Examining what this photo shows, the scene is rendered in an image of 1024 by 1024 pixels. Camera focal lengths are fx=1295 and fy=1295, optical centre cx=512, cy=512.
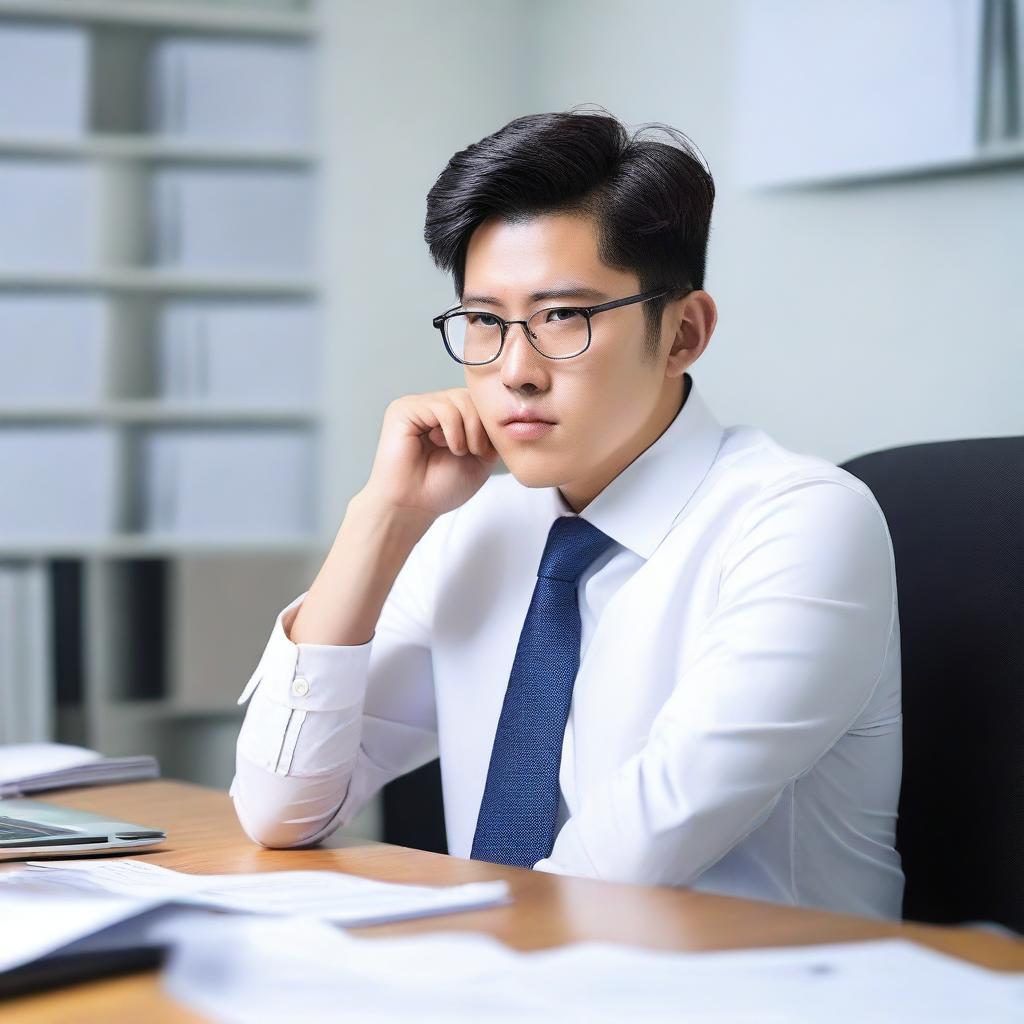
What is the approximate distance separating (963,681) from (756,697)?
36cm

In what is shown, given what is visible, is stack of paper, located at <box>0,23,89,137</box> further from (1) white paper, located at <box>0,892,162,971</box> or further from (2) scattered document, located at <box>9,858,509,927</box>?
(1) white paper, located at <box>0,892,162,971</box>

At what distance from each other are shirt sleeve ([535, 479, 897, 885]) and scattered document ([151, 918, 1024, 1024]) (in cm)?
34

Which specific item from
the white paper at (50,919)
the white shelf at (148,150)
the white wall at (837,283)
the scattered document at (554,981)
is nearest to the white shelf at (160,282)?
the white shelf at (148,150)

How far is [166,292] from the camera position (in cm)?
303

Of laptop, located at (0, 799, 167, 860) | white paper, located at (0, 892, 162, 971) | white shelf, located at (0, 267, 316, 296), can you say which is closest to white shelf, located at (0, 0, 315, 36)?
white shelf, located at (0, 267, 316, 296)

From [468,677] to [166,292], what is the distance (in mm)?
1900

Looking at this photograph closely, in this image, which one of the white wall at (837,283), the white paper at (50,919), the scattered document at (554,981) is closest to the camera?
the scattered document at (554,981)

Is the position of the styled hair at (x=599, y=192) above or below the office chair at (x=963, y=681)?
above

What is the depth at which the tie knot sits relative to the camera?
1325mm

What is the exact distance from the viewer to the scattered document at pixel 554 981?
1.87 ft

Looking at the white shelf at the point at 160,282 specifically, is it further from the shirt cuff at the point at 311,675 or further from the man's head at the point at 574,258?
the shirt cuff at the point at 311,675

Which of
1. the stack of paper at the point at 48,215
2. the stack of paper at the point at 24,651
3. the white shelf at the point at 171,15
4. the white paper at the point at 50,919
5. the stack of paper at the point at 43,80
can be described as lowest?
the stack of paper at the point at 24,651

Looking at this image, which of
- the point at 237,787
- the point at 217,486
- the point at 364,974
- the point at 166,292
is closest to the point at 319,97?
the point at 166,292

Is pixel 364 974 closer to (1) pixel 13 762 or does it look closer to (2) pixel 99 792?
(2) pixel 99 792
